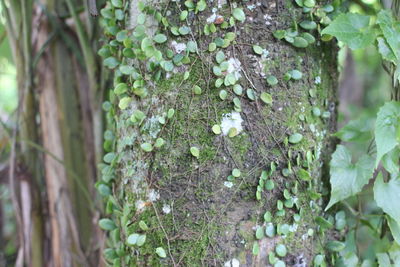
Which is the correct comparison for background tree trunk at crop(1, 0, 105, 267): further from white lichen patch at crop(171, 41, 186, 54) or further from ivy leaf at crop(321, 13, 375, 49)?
ivy leaf at crop(321, 13, 375, 49)

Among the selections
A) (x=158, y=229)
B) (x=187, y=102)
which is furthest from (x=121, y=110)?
(x=158, y=229)

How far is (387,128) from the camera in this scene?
935mm

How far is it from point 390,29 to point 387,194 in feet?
1.28

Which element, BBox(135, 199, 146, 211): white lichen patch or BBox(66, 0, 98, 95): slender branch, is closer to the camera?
BBox(135, 199, 146, 211): white lichen patch

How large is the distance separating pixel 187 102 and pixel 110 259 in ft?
1.59

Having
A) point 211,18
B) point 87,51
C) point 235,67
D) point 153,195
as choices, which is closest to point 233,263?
point 153,195

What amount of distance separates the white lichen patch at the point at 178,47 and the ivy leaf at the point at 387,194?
1.87ft

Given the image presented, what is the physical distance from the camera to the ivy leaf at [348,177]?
3.34 feet

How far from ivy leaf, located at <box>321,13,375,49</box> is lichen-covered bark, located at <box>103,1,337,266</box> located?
0.39ft

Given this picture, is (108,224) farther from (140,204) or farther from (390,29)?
(390,29)

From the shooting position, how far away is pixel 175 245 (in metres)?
0.98

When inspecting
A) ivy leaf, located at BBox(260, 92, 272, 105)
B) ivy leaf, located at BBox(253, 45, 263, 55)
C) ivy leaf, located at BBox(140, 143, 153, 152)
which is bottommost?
ivy leaf, located at BBox(140, 143, 153, 152)

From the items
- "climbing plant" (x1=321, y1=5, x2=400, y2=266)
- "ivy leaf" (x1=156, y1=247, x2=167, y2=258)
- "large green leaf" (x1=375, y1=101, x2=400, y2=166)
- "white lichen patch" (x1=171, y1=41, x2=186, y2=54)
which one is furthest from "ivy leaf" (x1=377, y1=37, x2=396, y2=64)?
"ivy leaf" (x1=156, y1=247, x2=167, y2=258)

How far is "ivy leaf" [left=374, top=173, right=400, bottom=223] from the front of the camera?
0.98 m
